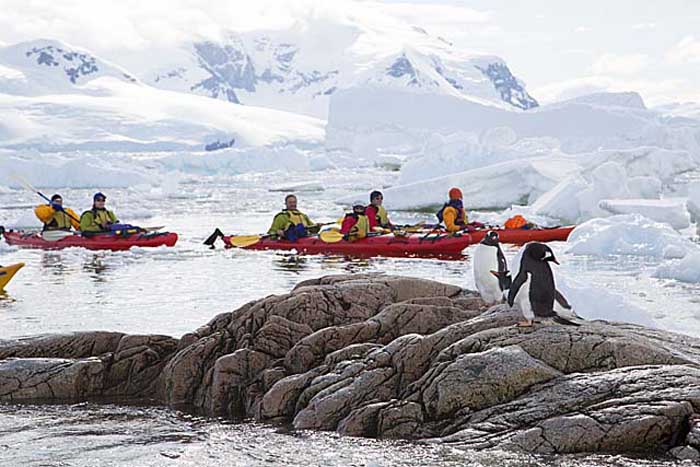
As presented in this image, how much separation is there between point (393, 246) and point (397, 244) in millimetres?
67

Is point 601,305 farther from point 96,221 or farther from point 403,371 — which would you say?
point 96,221

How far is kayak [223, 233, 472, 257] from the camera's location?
15.5 meters

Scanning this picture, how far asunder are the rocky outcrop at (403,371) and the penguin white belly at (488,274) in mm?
109

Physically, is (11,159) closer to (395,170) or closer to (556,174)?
(395,170)

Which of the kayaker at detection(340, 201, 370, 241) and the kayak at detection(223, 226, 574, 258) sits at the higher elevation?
the kayaker at detection(340, 201, 370, 241)

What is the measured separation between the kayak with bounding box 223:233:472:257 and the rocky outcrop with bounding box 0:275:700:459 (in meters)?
Answer: 7.44

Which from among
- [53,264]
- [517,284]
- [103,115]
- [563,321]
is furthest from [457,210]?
→ [103,115]

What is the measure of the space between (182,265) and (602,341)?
10.1 meters

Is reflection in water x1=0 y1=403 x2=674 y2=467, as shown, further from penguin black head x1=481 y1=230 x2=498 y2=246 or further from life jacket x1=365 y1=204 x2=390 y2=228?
life jacket x1=365 y1=204 x2=390 y2=228

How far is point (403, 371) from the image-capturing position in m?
6.02

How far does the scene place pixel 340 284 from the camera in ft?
25.0

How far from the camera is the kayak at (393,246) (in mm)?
15508

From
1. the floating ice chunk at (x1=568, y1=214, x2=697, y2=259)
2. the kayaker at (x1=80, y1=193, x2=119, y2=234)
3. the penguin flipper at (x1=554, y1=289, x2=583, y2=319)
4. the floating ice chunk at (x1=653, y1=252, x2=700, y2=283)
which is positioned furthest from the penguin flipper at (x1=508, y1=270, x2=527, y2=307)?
the kayaker at (x1=80, y1=193, x2=119, y2=234)

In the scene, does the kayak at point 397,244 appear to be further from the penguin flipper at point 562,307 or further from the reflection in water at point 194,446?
the reflection in water at point 194,446
